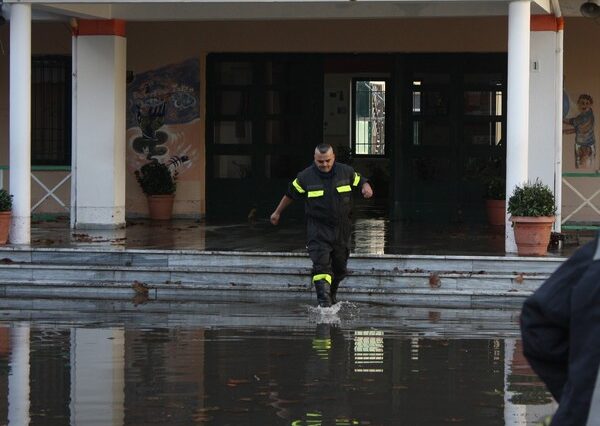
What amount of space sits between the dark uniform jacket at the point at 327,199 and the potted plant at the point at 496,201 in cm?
714

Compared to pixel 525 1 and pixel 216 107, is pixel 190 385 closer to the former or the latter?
pixel 525 1

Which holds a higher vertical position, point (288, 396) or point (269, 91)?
point (269, 91)

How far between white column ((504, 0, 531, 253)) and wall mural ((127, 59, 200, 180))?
728 cm

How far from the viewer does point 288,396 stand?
26.4 ft

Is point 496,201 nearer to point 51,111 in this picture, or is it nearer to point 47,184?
point 47,184

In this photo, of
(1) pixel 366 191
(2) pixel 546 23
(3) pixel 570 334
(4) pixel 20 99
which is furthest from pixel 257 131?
(3) pixel 570 334

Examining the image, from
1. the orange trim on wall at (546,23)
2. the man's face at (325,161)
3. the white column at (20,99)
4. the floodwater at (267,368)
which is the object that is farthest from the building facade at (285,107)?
the floodwater at (267,368)

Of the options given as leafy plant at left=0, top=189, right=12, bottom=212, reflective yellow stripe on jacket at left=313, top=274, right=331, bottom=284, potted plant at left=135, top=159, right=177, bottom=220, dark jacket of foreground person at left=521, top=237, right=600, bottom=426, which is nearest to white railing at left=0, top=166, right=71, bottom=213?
potted plant at left=135, top=159, right=177, bottom=220

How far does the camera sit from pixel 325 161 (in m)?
12.0

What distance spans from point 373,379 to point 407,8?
798cm

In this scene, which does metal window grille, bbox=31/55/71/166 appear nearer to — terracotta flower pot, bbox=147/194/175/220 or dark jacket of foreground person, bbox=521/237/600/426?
terracotta flower pot, bbox=147/194/175/220

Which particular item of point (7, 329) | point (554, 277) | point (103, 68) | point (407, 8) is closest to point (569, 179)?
point (407, 8)

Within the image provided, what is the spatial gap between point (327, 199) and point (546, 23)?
5538mm

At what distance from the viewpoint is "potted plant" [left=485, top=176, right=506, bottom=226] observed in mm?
18797
